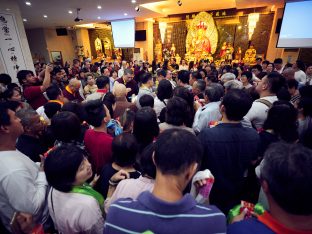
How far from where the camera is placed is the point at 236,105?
1.35m

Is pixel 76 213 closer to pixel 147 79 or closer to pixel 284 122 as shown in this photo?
pixel 284 122

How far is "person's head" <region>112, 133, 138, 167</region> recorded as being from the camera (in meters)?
1.26

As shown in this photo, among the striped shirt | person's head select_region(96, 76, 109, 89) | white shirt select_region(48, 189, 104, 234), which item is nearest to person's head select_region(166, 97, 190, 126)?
white shirt select_region(48, 189, 104, 234)

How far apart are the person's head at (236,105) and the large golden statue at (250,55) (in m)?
9.09

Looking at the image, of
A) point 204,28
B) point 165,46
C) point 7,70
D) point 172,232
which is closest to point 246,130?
point 172,232

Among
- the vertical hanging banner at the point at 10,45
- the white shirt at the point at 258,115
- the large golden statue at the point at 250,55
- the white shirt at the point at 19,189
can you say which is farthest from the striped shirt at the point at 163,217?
the large golden statue at the point at 250,55

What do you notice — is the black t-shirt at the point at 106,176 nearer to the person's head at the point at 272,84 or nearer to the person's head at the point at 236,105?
the person's head at the point at 236,105

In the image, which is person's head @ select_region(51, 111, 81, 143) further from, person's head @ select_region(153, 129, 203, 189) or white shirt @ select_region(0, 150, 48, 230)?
person's head @ select_region(153, 129, 203, 189)

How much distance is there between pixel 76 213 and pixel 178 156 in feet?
2.27

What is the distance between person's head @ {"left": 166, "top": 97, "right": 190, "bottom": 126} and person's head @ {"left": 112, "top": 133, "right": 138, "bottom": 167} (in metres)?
0.53

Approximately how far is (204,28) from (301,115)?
9603mm

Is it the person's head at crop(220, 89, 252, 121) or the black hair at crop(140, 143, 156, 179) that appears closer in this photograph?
the black hair at crop(140, 143, 156, 179)

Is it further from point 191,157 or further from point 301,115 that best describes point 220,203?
point 301,115

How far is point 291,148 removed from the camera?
2.24 feet
